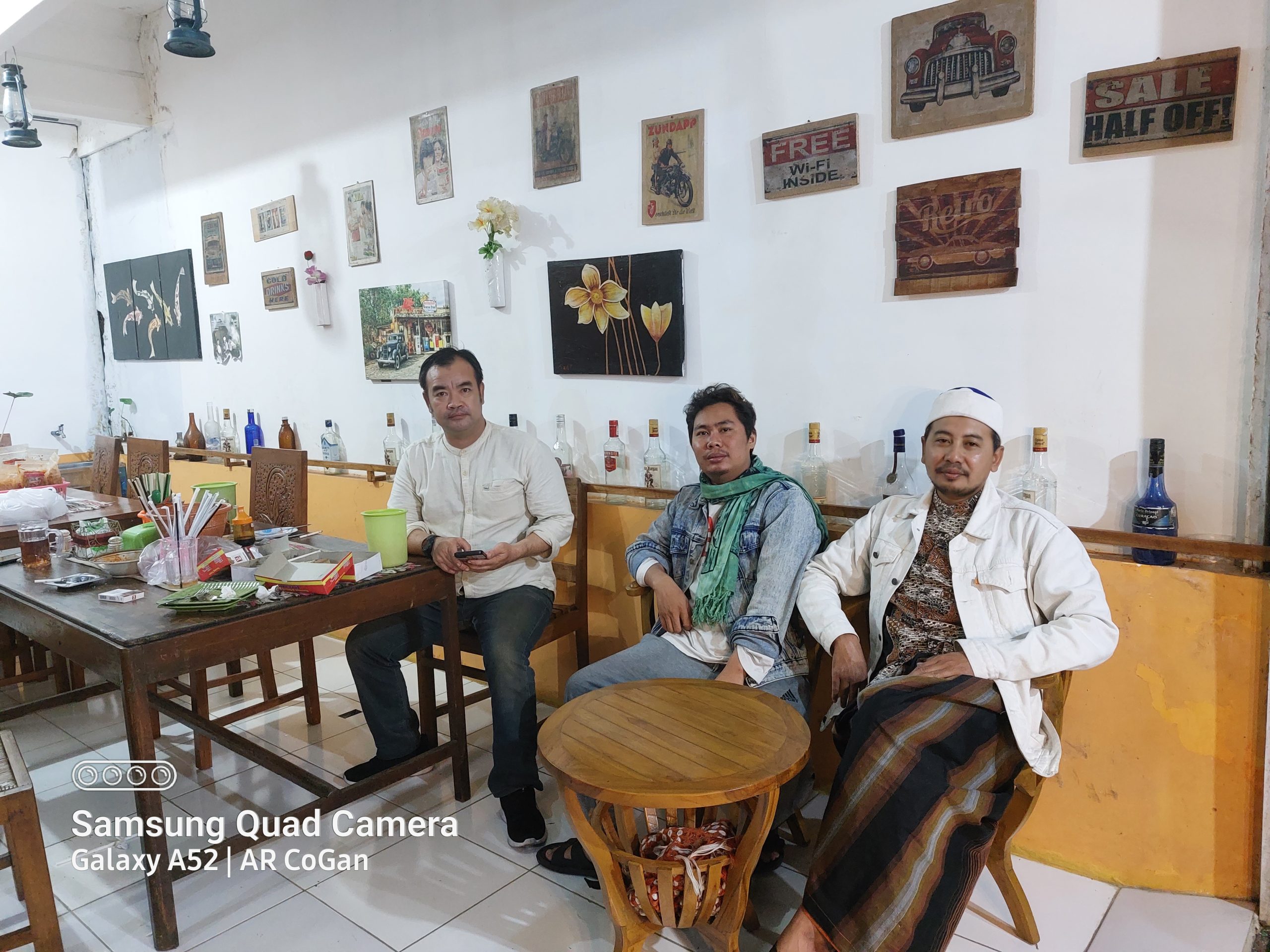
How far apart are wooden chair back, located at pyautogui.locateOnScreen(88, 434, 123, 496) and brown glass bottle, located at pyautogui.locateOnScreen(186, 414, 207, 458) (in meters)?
0.54

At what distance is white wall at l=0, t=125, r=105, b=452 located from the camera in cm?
504

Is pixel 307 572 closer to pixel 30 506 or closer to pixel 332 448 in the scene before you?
pixel 30 506

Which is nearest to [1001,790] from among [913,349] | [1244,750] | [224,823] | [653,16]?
[1244,750]

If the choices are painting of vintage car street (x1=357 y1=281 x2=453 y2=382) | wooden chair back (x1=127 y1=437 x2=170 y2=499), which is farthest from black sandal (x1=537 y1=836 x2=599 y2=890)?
wooden chair back (x1=127 y1=437 x2=170 y2=499)

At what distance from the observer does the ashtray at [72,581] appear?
200 centimetres

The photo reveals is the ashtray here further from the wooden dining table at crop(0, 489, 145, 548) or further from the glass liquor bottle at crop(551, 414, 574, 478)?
the glass liquor bottle at crop(551, 414, 574, 478)

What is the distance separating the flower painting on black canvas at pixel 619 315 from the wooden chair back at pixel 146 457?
193 centimetres

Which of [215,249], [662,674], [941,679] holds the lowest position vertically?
[662,674]

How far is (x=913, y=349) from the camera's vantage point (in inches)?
84.7

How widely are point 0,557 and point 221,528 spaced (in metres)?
0.60

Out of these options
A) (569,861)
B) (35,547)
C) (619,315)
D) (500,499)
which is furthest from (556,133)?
(569,861)

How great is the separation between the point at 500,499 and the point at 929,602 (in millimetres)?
1295

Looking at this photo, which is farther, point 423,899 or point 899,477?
point 899,477

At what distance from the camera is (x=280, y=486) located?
9.89 feet
